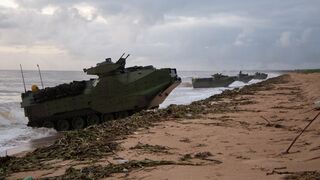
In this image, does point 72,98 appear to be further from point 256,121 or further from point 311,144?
point 311,144

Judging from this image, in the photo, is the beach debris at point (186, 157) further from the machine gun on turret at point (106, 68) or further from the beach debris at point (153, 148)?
the machine gun on turret at point (106, 68)

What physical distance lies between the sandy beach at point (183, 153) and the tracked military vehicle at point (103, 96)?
8173mm

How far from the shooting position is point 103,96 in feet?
69.3

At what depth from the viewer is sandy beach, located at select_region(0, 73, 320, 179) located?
6285mm

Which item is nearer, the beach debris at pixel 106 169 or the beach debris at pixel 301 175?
the beach debris at pixel 301 175

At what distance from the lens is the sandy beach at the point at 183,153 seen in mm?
6285

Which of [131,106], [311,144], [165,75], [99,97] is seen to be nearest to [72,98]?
[99,97]

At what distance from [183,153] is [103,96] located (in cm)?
1345

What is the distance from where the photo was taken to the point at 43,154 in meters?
9.15

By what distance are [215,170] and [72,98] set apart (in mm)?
15840

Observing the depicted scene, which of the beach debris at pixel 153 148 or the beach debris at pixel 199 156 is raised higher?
the beach debris at pixel 153 148

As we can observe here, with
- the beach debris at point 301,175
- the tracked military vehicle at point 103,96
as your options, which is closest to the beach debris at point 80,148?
the beach debris at point 301,175

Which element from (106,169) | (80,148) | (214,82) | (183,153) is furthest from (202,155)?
(214,82)

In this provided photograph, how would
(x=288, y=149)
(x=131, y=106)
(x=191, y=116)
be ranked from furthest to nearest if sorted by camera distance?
(x=131, y=106)
(x=191, y=116)
(x=288, y=149)
